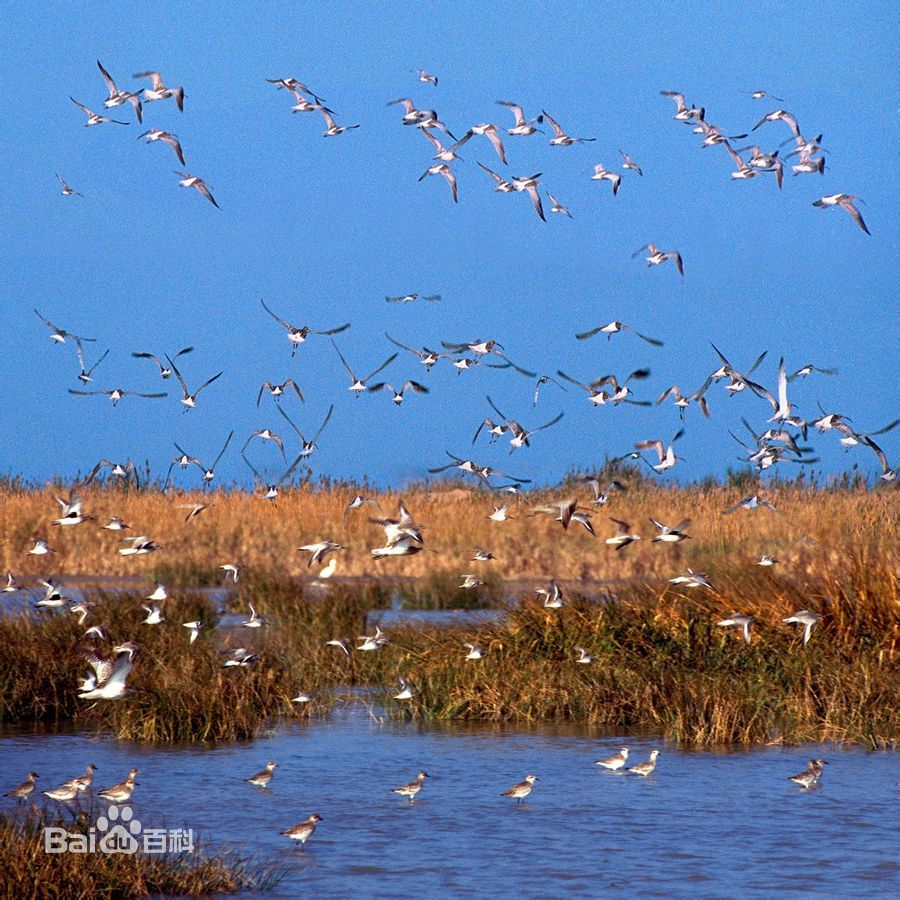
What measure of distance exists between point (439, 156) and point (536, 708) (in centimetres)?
1423

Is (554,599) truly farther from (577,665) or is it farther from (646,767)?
(646,767)

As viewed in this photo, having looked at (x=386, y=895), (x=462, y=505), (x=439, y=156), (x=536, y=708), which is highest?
(x=439, y=156)

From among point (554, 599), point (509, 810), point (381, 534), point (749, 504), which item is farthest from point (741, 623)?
Answer: point (381, 534)

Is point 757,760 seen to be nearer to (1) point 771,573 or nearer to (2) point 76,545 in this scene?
(1) point 771,573

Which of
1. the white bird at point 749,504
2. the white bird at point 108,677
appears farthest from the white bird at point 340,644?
the white bird at point 749,504

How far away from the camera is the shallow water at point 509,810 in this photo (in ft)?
32.9

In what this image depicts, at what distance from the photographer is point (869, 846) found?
35.1ft

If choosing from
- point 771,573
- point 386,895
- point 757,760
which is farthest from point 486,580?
point 386,895

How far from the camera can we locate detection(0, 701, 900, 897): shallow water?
32.9ft

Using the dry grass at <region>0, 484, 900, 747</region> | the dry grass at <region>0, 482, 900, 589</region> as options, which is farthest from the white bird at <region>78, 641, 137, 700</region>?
the dry grass at <region>0, 482, 900, 589</region>

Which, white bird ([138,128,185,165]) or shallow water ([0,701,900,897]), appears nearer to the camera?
shallow water ([0,701,900,897])

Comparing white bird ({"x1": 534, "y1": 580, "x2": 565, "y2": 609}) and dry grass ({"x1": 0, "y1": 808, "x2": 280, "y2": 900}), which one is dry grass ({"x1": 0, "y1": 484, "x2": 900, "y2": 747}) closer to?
white bird ({"x1": 534, "y1": 580, "x2": 565, "y2": 609})

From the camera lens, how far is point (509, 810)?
11.9m

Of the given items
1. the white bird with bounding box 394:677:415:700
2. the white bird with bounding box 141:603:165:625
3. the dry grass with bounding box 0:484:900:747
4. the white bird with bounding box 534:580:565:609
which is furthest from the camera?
the white bird with bounding box 141:603:165:625
